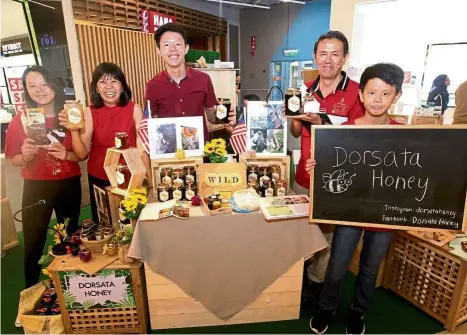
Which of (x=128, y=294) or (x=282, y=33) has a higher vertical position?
(x=282, y=33)

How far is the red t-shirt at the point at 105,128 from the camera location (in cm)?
200

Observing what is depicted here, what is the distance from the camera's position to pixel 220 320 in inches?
74.2

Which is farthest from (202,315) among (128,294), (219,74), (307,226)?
(219,74)

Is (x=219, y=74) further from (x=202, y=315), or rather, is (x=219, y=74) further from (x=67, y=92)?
(x=202, y=315)

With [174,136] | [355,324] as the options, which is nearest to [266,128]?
[174,136]

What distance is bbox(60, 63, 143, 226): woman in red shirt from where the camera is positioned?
1.95 m

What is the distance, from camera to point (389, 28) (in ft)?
18.1

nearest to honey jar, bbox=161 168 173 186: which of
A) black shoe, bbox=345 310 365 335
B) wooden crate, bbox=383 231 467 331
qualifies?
black shoe, bbox=345 310 365 335

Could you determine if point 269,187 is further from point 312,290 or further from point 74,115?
point 74,115

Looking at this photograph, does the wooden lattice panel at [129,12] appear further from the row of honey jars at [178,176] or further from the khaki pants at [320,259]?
the khaki pants at [320,259]

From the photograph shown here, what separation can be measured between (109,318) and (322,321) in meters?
1.26

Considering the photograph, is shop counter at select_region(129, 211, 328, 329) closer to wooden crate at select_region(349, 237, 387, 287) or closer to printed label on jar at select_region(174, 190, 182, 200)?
printed label on jar at select_region(174, 190, 182, 200)

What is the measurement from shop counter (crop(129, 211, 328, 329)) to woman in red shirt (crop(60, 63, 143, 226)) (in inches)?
25.4

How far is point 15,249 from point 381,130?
3182 millimetres
